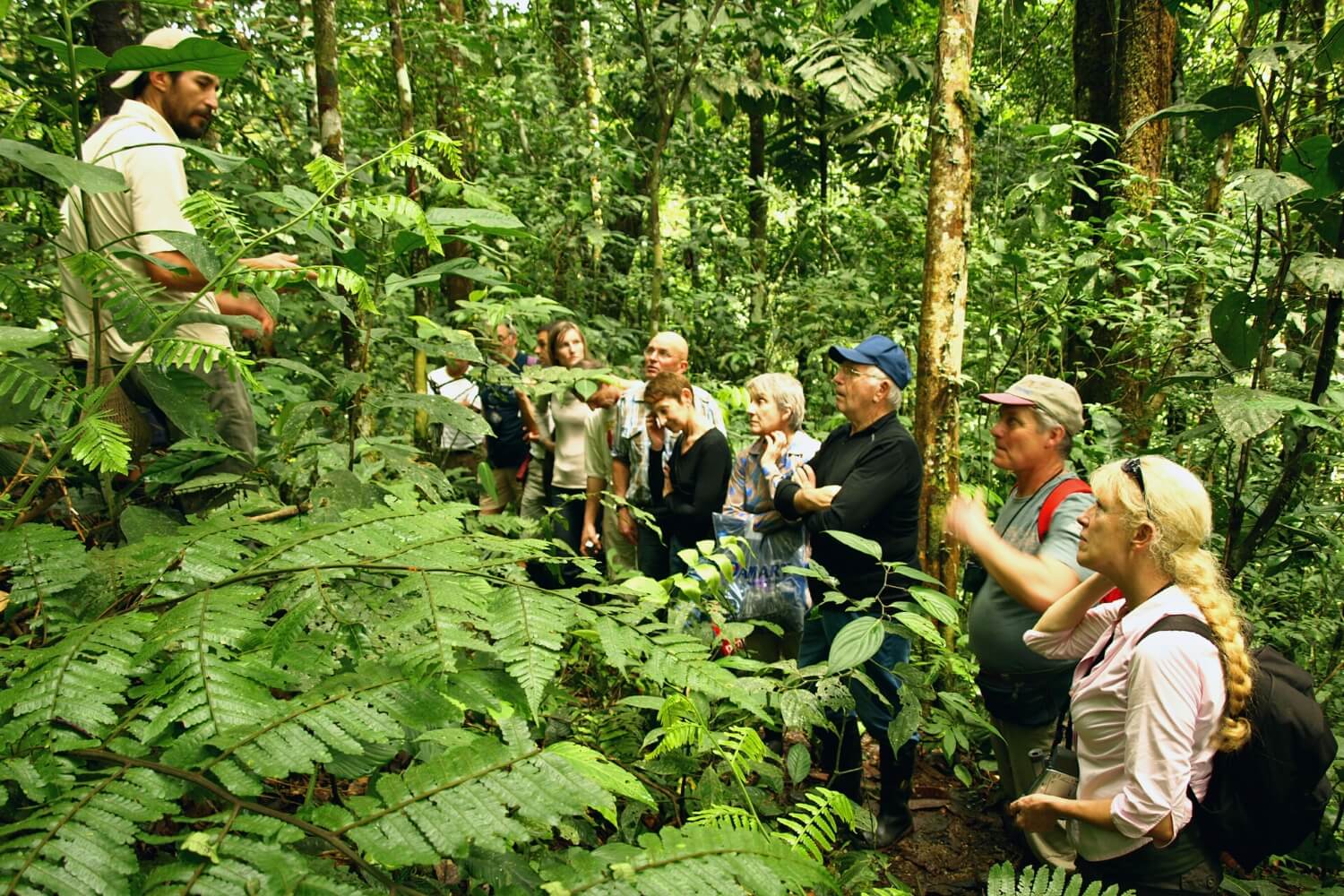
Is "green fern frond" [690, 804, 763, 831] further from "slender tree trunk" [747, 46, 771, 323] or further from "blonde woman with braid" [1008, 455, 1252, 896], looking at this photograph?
"slender tree trunk" [747, 46, 771, 323]

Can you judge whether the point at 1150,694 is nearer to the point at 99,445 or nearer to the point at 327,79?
the point at 99,445

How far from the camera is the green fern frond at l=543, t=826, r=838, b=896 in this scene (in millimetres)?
1088

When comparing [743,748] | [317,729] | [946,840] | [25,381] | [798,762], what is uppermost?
[25,381]

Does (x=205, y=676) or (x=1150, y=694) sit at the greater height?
(x=205, y=676)

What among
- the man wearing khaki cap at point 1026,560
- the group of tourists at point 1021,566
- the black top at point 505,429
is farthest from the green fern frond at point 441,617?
the black top at point 505,429

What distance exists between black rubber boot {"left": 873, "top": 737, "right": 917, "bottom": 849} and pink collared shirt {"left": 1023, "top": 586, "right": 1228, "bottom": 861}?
4.11ft

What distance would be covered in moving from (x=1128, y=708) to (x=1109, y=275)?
3.76m

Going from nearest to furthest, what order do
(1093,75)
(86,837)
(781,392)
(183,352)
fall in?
1. (86,837)
2. (183,352)
3. (781,392)
4. (1093,75)

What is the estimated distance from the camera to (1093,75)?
23.3 ft

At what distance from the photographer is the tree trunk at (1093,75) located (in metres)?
6.82

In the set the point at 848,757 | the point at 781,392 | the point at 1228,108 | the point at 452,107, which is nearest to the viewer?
the point at 1228,108

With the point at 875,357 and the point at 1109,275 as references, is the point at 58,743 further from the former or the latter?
the point at 1109,275

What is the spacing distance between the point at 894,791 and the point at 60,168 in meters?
3.71

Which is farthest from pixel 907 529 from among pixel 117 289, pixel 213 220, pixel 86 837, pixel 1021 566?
pixel 86 837
